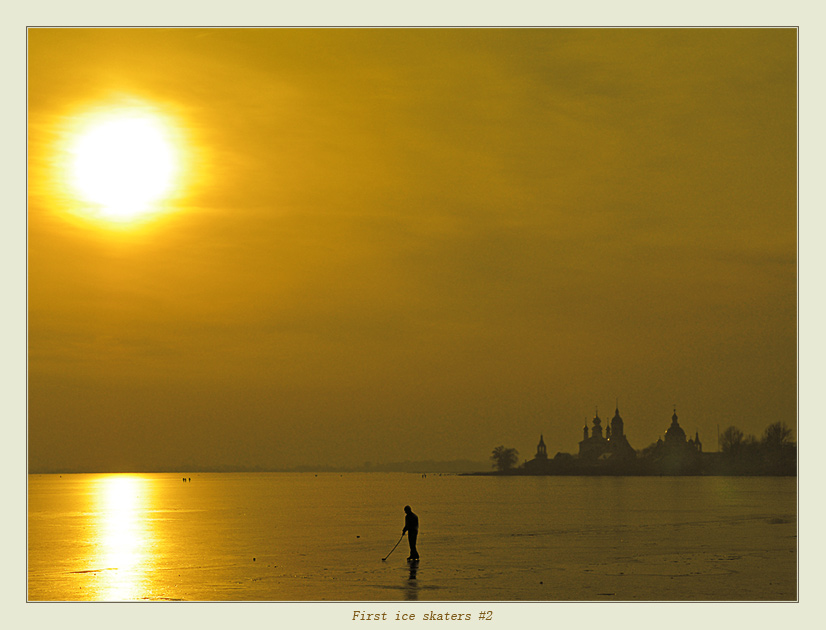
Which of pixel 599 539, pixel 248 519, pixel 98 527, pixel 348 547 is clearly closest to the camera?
pixel 348 547

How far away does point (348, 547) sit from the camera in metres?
36.2

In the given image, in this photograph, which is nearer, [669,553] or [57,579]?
[57,579]

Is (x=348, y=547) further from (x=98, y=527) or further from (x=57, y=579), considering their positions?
(x=98, y=527)

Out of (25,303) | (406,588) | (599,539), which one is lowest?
(599,539)

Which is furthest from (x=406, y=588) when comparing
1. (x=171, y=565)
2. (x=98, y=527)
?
(x=98, y=527)

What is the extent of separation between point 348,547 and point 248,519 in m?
26.5

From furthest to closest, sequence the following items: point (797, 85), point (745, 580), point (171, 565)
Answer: point (171, 565)
point (745, 580)
point (797, 85)

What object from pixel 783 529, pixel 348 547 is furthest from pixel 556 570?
pixel 783 529

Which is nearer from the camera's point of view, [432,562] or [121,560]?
[432,562]

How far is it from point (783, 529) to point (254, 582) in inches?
1082

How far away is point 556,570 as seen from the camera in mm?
27172

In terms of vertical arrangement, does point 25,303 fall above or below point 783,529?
above

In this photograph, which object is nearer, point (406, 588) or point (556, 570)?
point (406, 588)

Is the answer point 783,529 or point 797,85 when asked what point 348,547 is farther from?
point 797,85
